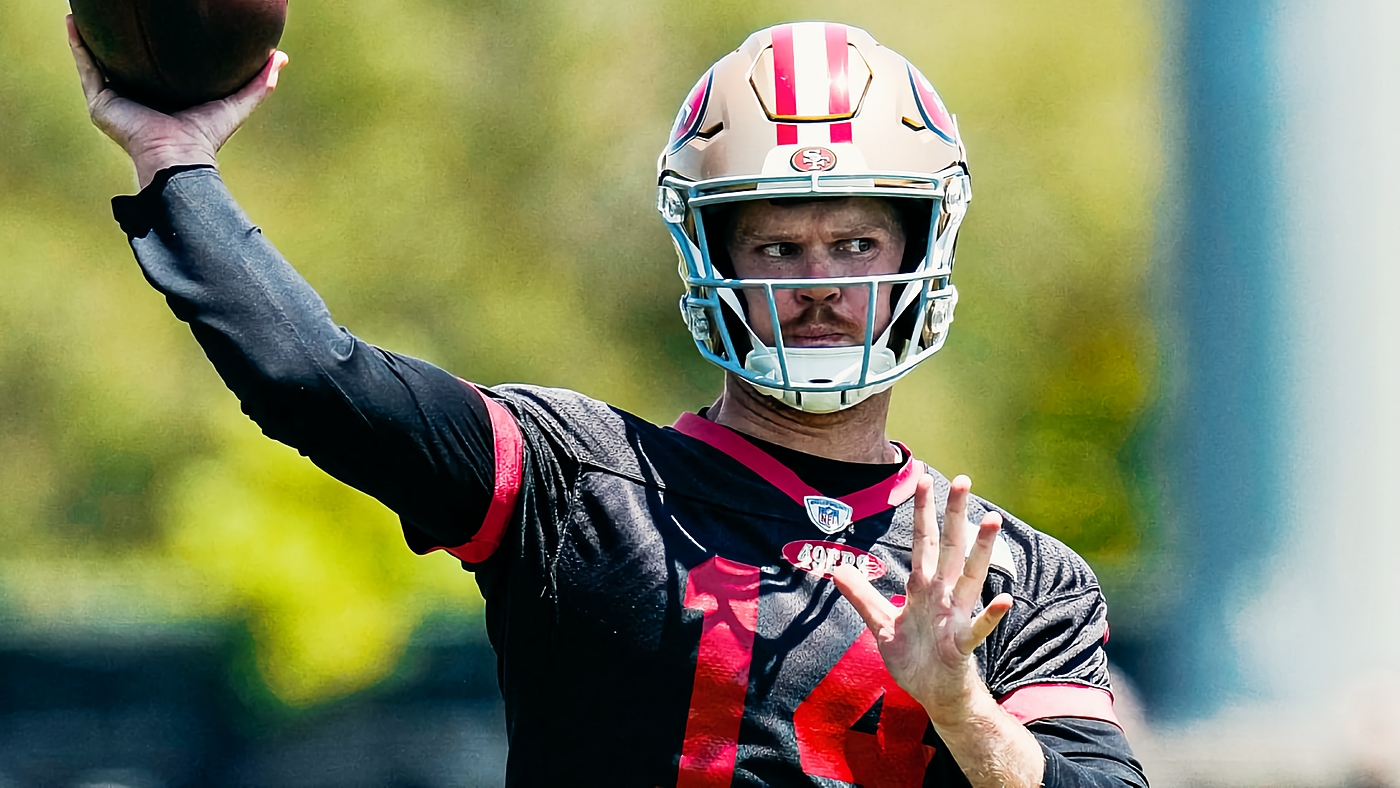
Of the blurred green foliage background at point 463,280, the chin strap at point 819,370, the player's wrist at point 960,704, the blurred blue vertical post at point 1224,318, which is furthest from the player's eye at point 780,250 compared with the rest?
the blurred blue vertical post at point 1224,318

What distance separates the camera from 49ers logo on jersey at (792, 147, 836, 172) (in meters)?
1.61

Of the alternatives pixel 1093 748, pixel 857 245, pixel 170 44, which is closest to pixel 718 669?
pixel 1093 748

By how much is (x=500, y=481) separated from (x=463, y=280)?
3.08m

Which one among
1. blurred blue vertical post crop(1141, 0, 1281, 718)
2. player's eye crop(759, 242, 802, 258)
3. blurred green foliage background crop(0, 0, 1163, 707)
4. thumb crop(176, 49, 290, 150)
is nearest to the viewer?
thumb crop(176, 49, 290, 150)

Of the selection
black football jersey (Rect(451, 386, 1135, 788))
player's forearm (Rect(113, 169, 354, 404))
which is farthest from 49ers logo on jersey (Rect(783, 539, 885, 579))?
player's forearm (Rect(113, 169, 354, 404))

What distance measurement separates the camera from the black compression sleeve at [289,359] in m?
1.26

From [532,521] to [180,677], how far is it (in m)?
2.81

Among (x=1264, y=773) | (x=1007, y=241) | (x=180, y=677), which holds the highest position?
(x=1007, y=241)

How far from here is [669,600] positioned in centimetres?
147

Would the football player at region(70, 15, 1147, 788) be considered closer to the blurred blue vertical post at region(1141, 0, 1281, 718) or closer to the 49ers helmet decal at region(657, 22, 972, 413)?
the 49ers helmet decal at region(657, 22, 972, 413)

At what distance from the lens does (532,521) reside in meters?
1.48

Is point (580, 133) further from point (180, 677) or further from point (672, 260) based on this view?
point (180, 677)

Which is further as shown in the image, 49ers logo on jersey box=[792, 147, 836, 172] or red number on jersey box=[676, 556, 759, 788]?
49ers logo on jersey box=[792, 147, 836, 172]

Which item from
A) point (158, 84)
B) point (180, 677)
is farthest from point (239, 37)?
point (180, 677)
